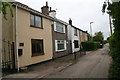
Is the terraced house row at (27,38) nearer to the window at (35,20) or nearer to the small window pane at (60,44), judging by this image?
the window at (35,20)

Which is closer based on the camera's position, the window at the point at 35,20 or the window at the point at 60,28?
the window at the point at 35,20

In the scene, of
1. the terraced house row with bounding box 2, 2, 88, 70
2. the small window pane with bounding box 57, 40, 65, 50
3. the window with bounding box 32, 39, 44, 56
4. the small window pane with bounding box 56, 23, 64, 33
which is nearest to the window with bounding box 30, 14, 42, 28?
the terraced house row with bounding box 2, 2, 88, 70

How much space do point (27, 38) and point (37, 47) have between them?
2.26 m

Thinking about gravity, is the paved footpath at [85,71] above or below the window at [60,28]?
below

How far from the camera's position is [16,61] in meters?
11.9

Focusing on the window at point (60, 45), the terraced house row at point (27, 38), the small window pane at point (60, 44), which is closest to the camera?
the terraced house row at point (27, 38)

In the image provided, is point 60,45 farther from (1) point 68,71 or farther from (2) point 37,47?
(1) point 68,71

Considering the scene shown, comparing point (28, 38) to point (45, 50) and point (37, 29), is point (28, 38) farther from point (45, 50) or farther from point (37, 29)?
point (45, 50)

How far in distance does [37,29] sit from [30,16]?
1.66 metres

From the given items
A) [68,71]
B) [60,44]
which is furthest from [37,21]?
[60,44]

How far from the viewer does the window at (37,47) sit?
14820mm

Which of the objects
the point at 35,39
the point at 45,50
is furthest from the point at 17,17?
the point at 45,50

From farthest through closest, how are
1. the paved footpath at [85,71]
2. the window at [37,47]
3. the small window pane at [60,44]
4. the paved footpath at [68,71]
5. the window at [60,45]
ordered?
the small window pane at [60,44]
the window at [60,45]
the window at [37,47]
the paved footpath at [68,71]
the paved footpath at [85,71]

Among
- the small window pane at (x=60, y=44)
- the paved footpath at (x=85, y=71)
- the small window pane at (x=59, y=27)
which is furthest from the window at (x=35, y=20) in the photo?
the small window pane at (x=60, y=44)
